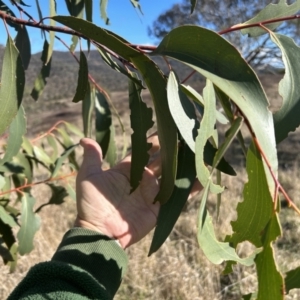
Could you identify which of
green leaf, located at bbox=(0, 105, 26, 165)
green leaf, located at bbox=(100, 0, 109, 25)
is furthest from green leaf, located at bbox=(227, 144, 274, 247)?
green leaf, located at bbox=(100, 0, 109, 25)

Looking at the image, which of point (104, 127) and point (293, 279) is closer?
point (293, 279)

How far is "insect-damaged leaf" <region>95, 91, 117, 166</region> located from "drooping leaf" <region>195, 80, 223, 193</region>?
0.56m

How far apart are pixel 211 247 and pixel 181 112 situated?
0.50 feet

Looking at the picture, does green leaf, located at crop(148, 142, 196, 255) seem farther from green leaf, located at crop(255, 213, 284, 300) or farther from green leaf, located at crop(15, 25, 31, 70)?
green leaf, located at crop(15, 25, 31, 70)

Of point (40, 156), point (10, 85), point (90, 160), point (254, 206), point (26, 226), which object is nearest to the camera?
point (254, 206)

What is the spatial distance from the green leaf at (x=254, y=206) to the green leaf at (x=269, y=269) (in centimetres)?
3

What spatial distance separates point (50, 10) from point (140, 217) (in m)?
0.41

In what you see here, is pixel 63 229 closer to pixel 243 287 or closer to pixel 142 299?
pixel 142 299

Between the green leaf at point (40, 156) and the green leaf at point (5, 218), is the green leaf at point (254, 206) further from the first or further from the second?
the green leaf at point (40, 156)

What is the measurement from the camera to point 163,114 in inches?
23.0

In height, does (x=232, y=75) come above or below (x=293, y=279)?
above

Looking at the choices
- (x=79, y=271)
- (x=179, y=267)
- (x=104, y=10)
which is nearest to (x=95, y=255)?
(x=79, y=271)

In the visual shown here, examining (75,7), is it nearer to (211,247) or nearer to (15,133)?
(15,133)

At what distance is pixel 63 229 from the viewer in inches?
103
